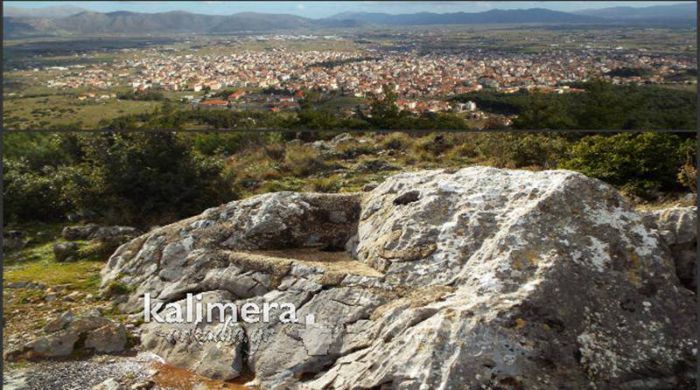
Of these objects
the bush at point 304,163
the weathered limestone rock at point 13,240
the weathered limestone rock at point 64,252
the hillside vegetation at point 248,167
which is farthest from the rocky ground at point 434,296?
the bush at point 304,163

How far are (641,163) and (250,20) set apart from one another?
7131 mm

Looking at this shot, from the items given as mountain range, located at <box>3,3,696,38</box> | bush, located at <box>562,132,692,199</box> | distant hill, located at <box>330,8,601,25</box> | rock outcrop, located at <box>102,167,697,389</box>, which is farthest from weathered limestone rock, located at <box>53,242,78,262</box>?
bush, located at <box>562,132,692,199</box>

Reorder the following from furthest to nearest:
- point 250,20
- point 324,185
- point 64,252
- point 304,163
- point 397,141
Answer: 1. point 397,141
2. point 250,20
3. point 304,163
4. point 324,185
5. point 64,252

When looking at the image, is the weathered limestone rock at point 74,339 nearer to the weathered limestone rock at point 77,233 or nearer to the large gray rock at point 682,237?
the weathered limestone rock at point 77,233

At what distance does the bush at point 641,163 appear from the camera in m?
6.83

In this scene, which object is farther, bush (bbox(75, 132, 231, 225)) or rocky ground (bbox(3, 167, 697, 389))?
bush (bbox(75, 132, 231, 225))

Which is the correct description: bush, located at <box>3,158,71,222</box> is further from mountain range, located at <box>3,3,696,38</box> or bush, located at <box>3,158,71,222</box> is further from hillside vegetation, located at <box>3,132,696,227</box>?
mountain range, located at <box>3,3,696,38</box>

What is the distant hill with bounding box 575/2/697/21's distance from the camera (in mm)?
10285

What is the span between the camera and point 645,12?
12242 millimetres

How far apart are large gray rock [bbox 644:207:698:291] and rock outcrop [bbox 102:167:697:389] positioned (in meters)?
0.20

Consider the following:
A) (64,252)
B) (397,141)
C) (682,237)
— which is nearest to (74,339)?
(64,252)

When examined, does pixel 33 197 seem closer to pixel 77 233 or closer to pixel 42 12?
pixel 77 233

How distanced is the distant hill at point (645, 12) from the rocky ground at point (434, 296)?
6239 millimetres

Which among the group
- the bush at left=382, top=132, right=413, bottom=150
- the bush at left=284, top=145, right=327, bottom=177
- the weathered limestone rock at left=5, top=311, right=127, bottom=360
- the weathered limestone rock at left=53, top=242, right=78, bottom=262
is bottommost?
the weathered limestone rock at left=5, top=311, right=127, bottom=360
